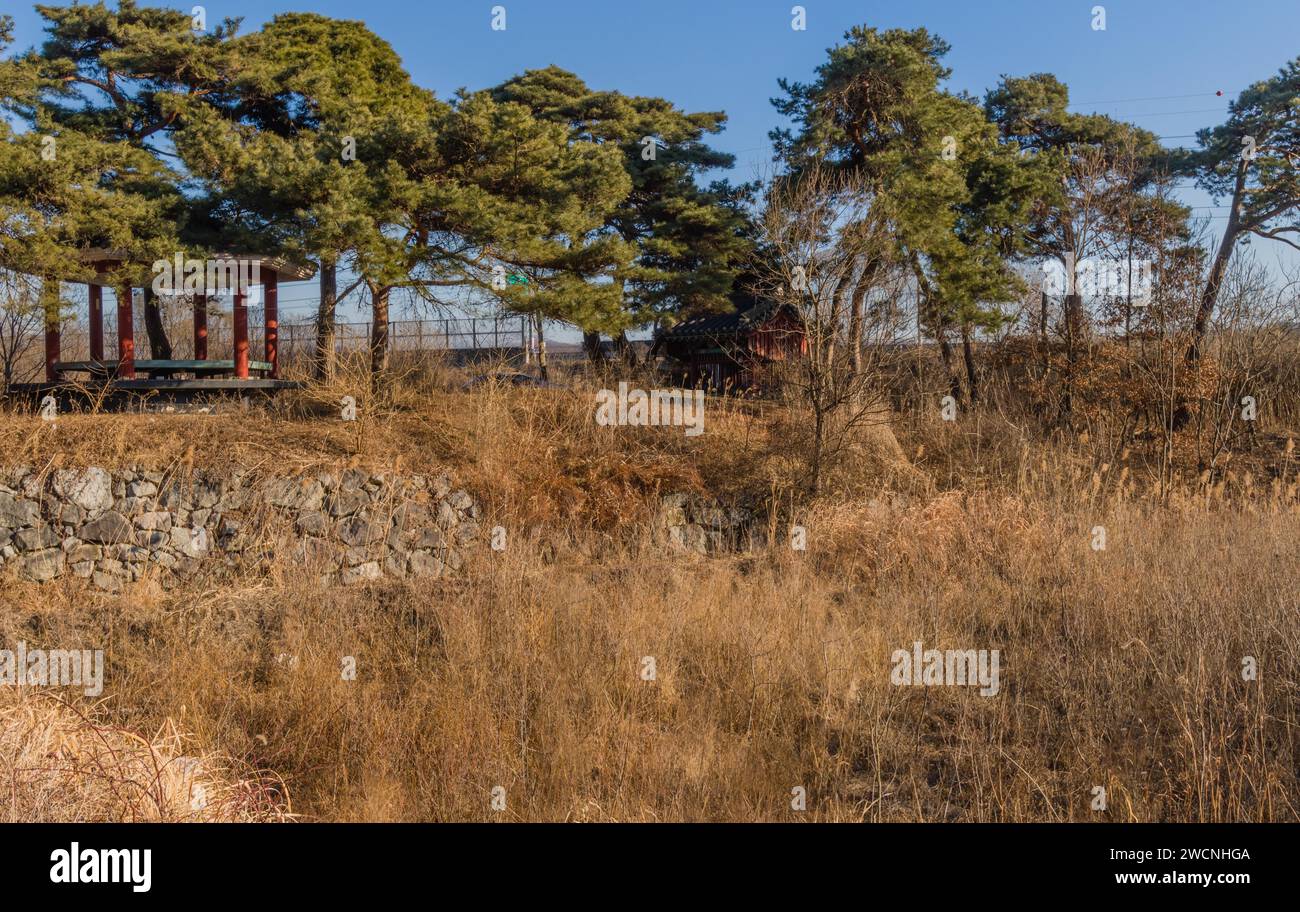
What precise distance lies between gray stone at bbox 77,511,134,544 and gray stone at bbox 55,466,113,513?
15cm

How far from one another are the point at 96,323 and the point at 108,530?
6941 millimetres

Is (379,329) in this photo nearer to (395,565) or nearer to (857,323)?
(395,565)

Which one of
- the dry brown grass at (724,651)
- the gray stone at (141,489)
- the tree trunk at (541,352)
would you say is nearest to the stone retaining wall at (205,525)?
the gray stone at (141,489)

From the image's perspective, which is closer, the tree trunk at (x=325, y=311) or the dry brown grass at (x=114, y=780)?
the dry brown grass at (x=114, y=780)

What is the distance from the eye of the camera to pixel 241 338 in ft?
48.5

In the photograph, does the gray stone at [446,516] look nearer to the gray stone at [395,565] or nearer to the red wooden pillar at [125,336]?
the gray stone at [395,565]

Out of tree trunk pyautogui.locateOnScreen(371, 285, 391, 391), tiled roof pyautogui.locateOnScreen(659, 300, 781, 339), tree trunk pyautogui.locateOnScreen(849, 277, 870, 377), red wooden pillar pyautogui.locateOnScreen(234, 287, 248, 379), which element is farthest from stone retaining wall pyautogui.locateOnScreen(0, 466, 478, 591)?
tiled roof pyautogui.locateOnScreen(659, 300, 781, 339)

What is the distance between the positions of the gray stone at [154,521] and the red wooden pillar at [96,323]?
20.5 feet

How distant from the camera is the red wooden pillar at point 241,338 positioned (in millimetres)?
14609

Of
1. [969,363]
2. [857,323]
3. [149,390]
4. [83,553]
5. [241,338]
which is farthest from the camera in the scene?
[969,363]

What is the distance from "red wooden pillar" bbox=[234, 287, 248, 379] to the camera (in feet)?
47.9

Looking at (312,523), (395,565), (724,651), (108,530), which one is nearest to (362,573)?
(395,565)

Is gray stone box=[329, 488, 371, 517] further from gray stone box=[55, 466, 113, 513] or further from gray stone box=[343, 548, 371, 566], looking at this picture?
gray stone box=[55, 466, 113, 513]

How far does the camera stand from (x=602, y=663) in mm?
6637
